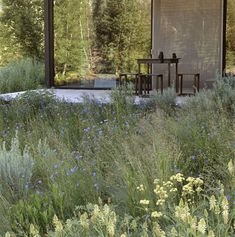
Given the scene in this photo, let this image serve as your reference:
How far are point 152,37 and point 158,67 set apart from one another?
0.70 m

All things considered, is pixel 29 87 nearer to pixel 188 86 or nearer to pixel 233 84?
pixel 188 86

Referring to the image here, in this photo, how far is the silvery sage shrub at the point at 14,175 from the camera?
303 centimetres

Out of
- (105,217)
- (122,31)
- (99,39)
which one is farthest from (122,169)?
(99,39)

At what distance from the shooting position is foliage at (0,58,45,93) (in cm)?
1143

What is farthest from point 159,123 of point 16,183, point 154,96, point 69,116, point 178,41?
point 178,41

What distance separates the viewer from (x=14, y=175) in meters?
3.15

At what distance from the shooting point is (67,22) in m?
11.4

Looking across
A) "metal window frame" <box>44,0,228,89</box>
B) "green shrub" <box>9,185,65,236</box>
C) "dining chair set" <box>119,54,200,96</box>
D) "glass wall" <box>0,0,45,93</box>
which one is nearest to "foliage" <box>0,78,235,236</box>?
"green shrub" <box>9,185,65,236</box>

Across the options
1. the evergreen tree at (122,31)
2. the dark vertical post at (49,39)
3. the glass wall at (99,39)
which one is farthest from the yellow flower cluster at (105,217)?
the evergreen tree at (122,31)

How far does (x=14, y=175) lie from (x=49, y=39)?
7968mm

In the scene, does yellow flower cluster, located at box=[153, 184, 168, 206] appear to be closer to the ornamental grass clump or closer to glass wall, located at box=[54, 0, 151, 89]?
the ornamental grass clump

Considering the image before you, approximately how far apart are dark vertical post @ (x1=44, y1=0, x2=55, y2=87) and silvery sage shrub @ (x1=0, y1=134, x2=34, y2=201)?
7.77m

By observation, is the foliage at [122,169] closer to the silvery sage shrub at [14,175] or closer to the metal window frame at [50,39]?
the silvery sage shrub at [14,175]

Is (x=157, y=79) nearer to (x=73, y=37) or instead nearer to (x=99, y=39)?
(x=99, y=39)
